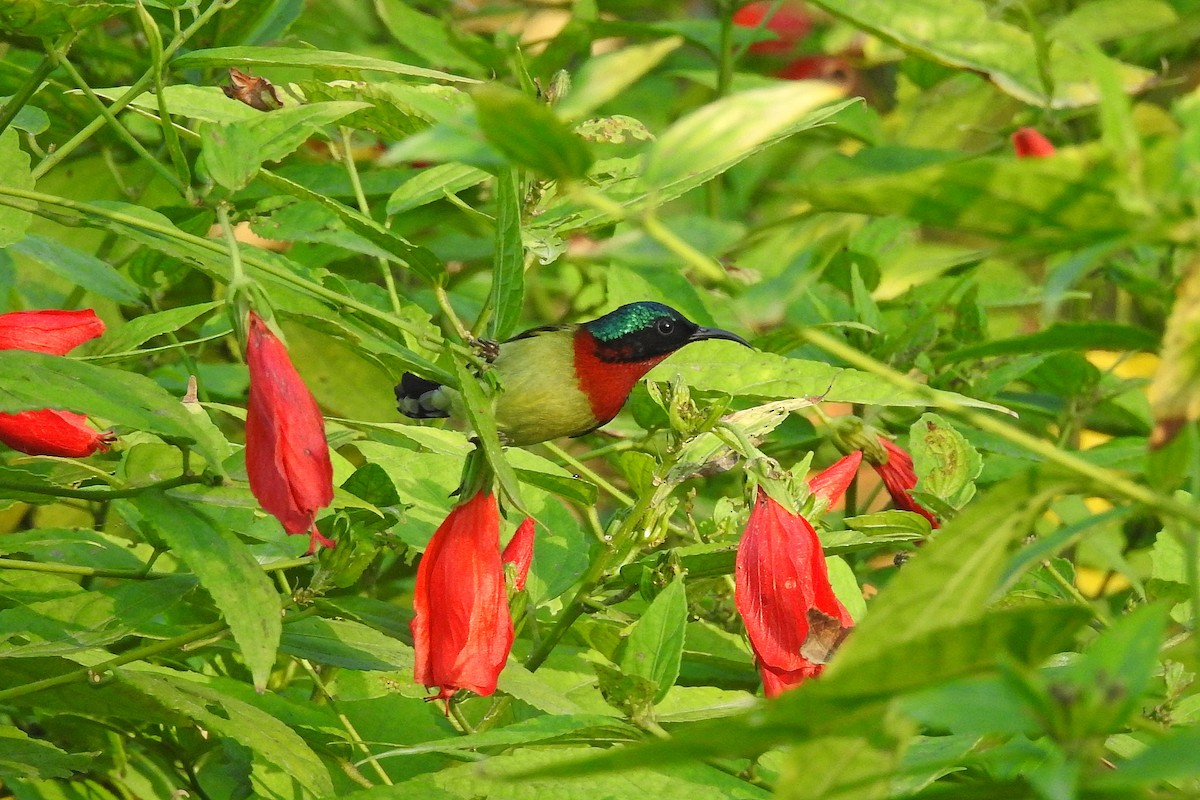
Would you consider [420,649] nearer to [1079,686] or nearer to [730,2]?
[1079,686]

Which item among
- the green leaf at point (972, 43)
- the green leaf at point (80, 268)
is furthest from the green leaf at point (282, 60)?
the green leaf at point (972, 43)

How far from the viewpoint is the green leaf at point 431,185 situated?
3.87 ft

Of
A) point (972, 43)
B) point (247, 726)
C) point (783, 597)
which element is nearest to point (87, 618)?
point (247, 726)

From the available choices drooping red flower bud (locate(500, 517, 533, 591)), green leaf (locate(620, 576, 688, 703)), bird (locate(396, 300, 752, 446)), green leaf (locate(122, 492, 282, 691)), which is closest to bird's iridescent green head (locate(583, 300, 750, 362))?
bird (locate(396, 300, 752, 446))

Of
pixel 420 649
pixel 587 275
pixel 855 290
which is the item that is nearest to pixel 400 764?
pixel 420 649

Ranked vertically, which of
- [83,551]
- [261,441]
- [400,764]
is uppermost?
[261,441]

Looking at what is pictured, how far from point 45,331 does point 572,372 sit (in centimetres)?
49

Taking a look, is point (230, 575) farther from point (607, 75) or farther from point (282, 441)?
point (607, 75)

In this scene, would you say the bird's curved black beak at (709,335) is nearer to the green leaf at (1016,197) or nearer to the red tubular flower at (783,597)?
the red tubular flower at (783,597)

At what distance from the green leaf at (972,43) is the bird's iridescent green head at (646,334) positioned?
47 cm

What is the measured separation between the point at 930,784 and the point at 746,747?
0.54 metres

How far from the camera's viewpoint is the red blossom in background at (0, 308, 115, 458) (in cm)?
96

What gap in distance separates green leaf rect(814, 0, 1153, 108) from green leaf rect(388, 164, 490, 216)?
0.59m

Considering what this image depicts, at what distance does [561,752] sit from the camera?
90 centimetres
